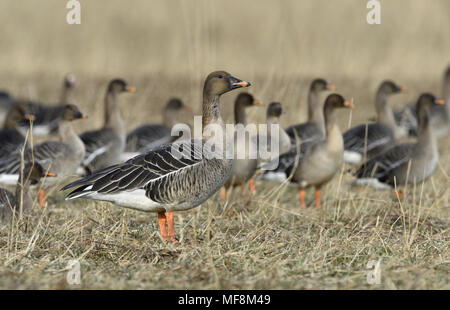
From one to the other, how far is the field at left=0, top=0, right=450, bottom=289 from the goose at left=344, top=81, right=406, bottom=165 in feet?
2.11

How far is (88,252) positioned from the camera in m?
5.19

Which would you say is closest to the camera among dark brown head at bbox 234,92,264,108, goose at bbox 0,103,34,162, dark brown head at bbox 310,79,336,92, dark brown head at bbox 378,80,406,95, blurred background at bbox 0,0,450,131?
dark brown head at bbox 234,92,264,108

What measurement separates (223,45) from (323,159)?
10.8 meters

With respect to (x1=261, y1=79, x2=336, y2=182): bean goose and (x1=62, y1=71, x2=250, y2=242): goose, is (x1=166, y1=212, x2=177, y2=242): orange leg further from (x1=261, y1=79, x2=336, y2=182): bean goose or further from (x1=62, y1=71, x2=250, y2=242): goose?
(x1=261, y1=79, x2=336, y2=182): bean goose

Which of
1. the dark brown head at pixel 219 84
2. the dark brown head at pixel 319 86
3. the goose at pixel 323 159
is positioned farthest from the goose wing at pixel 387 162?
the dark brown head at pixel 219 84

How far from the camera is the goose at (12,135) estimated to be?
9453mm

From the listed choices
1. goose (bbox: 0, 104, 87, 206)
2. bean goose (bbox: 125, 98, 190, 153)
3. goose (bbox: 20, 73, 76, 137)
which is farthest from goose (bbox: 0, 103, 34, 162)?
goose (bbox: 20, 73, 76, 137)

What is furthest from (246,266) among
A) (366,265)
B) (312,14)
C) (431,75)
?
(312,14)

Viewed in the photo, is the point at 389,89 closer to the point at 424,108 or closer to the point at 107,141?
the point at 424,108

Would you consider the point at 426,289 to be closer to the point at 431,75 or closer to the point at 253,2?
the point at 431,75

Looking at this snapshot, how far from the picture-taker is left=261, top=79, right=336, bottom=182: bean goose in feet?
31.3

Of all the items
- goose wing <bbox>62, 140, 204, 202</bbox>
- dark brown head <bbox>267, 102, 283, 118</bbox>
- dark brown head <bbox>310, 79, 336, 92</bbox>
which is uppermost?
dark brown head <bbox>310, 79, 336, 92</bbox>

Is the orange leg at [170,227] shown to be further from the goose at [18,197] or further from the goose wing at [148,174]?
the goose at [18,197]

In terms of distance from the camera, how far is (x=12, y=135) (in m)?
9.93
